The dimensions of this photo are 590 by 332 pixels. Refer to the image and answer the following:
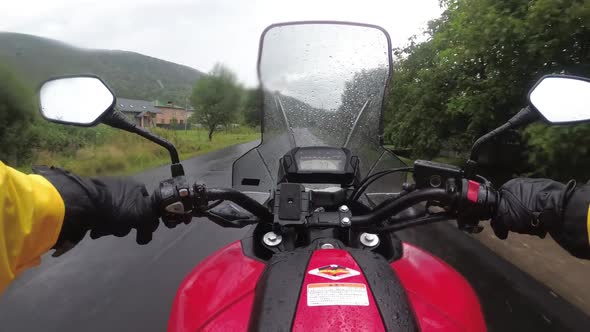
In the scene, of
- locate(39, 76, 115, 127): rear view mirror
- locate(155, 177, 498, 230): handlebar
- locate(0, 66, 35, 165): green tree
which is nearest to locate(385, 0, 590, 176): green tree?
locate(155, 177, 498, 230): handlebar

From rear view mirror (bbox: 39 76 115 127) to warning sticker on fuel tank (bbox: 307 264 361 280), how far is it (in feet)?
3.07

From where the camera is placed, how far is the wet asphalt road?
389 centimetres

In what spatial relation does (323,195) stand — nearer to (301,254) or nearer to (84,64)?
(301,254)

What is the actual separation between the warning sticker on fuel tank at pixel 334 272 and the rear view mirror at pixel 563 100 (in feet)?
2.86

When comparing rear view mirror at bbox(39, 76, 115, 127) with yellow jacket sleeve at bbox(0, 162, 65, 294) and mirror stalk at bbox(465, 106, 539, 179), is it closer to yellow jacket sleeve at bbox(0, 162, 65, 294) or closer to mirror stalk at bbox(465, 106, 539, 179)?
yellow jacket sleeve at bbox(0, 162, 65, 294)

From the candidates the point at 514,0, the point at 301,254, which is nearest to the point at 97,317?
the point at 301,254

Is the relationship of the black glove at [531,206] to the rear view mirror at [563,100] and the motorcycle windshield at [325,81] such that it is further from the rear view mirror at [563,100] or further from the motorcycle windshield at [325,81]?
the motorcycle windshield at [325,81]

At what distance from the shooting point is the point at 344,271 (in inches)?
46.2

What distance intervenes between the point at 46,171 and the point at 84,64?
10.8 ft

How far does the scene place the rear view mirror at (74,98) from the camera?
1.61m

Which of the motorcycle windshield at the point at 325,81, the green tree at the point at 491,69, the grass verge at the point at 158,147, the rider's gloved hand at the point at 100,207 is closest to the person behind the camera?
the rider's gloved hand at the point at 100,207

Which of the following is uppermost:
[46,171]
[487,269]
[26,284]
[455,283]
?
[46,171]

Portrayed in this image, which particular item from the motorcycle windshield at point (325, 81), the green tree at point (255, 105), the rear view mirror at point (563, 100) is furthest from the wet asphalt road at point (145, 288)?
the rear view mirror at point (563, 100)

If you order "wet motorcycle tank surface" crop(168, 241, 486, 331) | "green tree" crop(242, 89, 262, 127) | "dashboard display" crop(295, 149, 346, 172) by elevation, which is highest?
"green tree" crop(242, 89, 262, 127)
